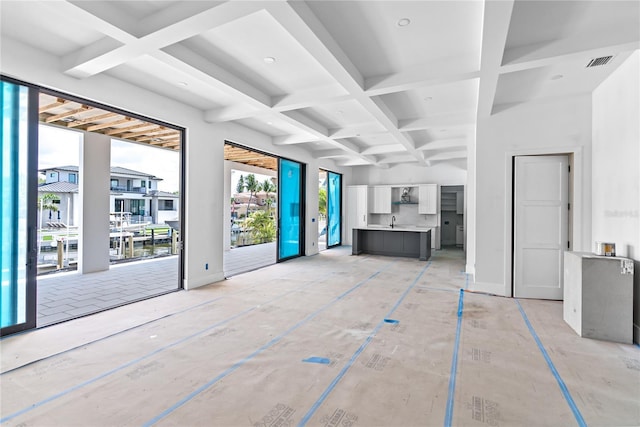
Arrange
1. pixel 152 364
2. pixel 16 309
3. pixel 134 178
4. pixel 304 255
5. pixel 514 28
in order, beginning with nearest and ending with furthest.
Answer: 1. pixel 152 364
2. pixel 514 28
3. pixel 16 309
4. pixel 304 255
5. pixel 134 178

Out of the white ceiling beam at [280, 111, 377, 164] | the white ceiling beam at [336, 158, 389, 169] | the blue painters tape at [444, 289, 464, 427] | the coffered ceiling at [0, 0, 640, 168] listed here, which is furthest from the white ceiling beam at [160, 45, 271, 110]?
the white ceiling beam at [336, 158, 389, 169]

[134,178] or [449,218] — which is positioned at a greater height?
[134,178]

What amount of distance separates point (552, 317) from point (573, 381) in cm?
171

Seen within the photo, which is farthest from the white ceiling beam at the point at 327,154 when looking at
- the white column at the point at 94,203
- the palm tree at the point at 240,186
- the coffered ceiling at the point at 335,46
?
the palm tree at the point at 240,186

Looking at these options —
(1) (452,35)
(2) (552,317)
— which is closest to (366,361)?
(2) (552,317)

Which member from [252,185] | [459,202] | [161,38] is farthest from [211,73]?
[252,185]

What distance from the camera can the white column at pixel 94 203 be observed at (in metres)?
6.14

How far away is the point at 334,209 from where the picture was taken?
10977 millimetres

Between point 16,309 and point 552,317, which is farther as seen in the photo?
point 552,317

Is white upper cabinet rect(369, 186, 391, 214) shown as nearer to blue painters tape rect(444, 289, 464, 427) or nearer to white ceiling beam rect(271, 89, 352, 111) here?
white ceiling beam rect(271, 89, 352, 111)

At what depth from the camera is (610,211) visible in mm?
3680

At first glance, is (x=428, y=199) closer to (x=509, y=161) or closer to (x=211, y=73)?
(x=509, y=161)

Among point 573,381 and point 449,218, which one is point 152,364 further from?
point 449,218

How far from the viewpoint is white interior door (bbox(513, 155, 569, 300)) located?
4.52 meters
